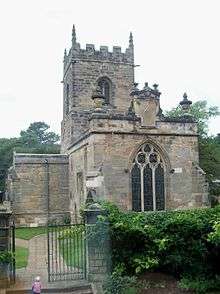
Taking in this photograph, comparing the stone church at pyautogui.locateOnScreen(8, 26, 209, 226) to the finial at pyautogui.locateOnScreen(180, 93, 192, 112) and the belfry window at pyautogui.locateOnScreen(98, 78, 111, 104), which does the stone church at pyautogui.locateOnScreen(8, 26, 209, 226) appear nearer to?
the finial at pyautogui.locateOnScreen(180, 93, 192, 112)

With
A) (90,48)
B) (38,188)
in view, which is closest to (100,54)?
(90,48)

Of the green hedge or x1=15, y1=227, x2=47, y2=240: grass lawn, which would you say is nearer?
the green hedge

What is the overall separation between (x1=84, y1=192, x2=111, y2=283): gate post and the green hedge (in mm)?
174

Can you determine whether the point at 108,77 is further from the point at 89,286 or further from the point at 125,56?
the point at 89,286

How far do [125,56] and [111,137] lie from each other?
46.1 feet

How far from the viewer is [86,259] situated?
13.0 m

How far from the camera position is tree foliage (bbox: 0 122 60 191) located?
→ 150 feet

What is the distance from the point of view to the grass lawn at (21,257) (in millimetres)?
15445

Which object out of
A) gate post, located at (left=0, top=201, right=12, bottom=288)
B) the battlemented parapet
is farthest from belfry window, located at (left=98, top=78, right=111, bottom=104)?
gate post, located at (left=0, top=201, right=12, bottom=288)

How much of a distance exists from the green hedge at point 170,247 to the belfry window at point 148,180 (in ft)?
32.9

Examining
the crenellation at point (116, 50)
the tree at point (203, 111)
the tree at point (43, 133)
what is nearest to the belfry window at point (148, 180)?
the crenellation at point (116, 50)

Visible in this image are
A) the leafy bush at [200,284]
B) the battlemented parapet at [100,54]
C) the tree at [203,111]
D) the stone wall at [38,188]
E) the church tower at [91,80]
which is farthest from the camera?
the tree at [203,111]

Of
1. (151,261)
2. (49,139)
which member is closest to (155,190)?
(151,261)

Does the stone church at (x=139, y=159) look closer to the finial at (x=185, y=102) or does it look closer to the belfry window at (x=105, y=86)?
the finial at (x=185, y=102)
